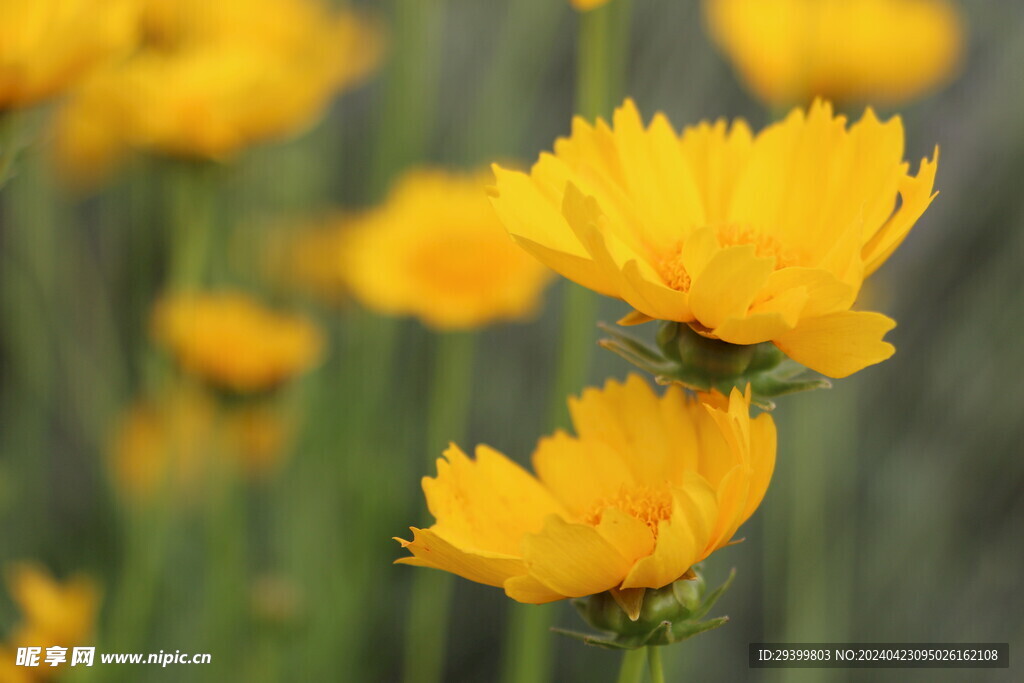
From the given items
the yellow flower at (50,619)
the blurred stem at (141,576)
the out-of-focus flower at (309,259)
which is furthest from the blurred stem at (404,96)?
the yellow flower at (50,619)

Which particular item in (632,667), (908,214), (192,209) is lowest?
(632,667)

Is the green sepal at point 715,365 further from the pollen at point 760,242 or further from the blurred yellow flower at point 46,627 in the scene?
the blurred yellow flower at point 46,627

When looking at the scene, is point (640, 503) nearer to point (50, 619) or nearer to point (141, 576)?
point (50, 619)

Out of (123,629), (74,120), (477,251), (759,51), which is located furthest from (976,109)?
(123,629)

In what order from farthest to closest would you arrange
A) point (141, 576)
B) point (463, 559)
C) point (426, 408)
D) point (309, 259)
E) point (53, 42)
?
point (426, 408) → point (309, 259) → point (141, 576) → point (53, 42) → point (463, 559)

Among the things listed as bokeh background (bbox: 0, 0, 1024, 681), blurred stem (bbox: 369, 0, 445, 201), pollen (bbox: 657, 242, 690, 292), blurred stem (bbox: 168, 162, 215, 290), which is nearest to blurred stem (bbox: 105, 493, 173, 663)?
bokeh background (bbox: 0, 0, 1024, 681)

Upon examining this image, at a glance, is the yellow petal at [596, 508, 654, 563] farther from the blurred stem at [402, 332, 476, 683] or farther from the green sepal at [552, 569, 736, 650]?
the blurred stem at [402, 332, 476, 683]

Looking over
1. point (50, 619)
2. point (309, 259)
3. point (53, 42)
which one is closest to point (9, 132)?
point (53, 42)
